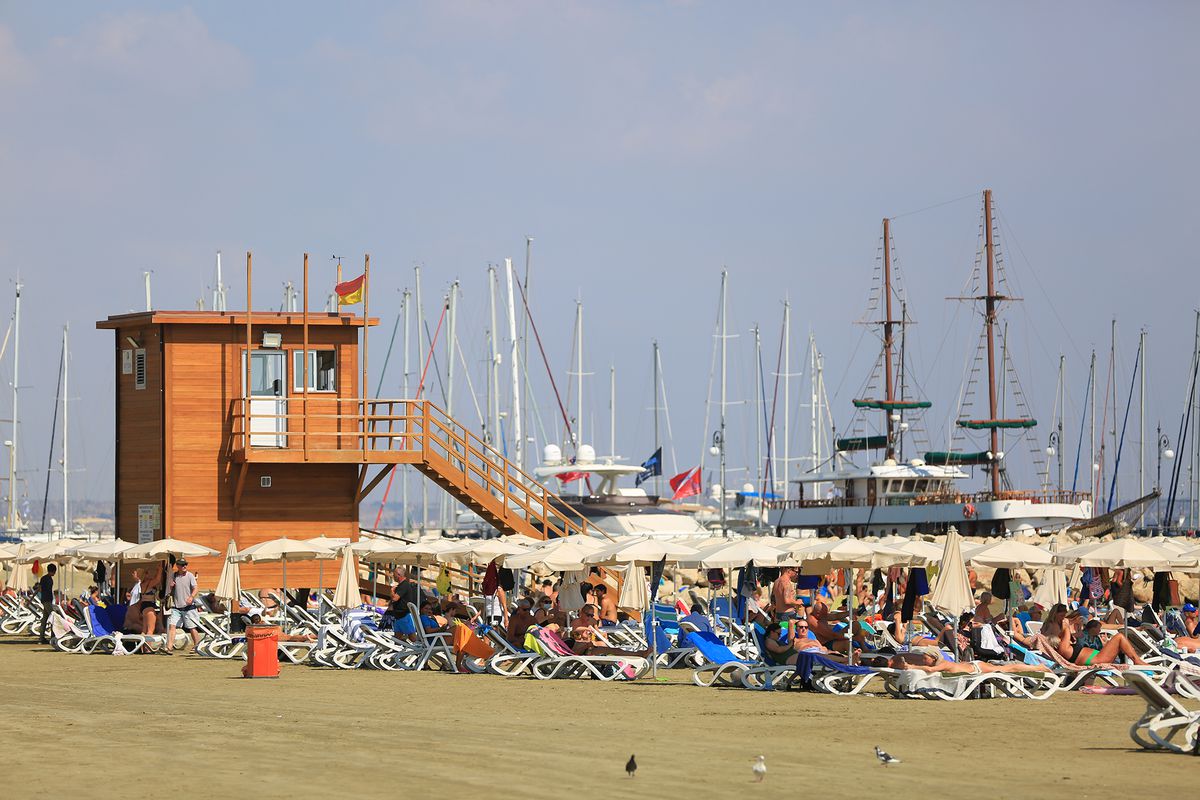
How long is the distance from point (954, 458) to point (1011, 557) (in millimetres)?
45527

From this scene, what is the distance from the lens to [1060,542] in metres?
51.8

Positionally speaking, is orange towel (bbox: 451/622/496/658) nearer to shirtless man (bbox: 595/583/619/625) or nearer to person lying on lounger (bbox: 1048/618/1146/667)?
shirtless man (bbox: 595/583/619/625)

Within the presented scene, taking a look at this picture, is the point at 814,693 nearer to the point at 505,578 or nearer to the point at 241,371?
the point at 505,578

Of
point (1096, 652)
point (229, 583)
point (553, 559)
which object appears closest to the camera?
point (1096, 652)

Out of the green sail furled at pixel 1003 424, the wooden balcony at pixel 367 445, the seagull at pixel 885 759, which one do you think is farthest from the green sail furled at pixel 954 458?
the seagull at pixel 885 759

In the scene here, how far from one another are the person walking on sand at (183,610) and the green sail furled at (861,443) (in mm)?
48607

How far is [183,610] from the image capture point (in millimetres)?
25453

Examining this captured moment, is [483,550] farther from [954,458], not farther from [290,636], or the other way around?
[954,458]

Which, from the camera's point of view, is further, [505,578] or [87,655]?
[505,578]

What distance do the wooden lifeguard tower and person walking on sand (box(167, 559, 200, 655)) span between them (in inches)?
175

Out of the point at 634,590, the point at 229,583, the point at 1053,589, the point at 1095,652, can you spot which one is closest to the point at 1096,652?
the point at 1095,652

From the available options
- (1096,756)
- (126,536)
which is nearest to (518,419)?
(126,536)

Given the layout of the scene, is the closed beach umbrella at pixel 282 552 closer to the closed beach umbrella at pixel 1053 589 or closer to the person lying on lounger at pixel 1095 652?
the closed beach umbrella at pixel 1053 589

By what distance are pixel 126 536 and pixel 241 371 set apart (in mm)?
3953
